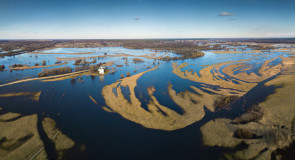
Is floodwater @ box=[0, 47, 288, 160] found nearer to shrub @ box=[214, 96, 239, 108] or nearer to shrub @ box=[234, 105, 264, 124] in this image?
shrub @ box=[234, 105, 264, 124]

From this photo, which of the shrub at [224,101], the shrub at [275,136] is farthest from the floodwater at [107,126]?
the shrub at [275,136]

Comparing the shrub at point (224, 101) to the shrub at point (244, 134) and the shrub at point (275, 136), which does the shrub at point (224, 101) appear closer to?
the shrub at point (244, 134)

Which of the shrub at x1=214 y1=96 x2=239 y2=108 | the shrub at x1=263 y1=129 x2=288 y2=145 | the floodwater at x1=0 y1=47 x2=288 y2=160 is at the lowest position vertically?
the floodwater at x1=0 y1=47 x2=288 y2=160

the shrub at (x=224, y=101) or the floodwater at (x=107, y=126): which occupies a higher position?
the shrub at (x=224, y=101)

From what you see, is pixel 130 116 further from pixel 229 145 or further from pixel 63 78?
pixel 63 78

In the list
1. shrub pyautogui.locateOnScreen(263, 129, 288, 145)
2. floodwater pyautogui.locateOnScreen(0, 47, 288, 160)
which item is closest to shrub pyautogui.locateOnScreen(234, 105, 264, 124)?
floodwater pyautogui.locateOnScreen(0, 47, 288, 160)

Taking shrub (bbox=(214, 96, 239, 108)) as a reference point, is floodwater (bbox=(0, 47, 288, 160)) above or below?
below

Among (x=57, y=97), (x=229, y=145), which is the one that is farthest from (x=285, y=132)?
(x=57, y=97)

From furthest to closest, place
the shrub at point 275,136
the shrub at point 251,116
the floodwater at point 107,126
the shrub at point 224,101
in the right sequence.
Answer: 1. the shrub at point 224,101
2. the shrub at point 251,116
3. the shrub at point 275,136
4. the floodwater at point 107,126

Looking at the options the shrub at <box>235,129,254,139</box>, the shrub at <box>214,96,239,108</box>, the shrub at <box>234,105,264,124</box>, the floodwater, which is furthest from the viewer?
the shrub at <box>214,96,239,108</box>

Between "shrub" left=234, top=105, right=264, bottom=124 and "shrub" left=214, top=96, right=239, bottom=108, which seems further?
"shrub" left=214, top=96, right=239, bottom=108

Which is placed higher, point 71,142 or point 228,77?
point 228,77
